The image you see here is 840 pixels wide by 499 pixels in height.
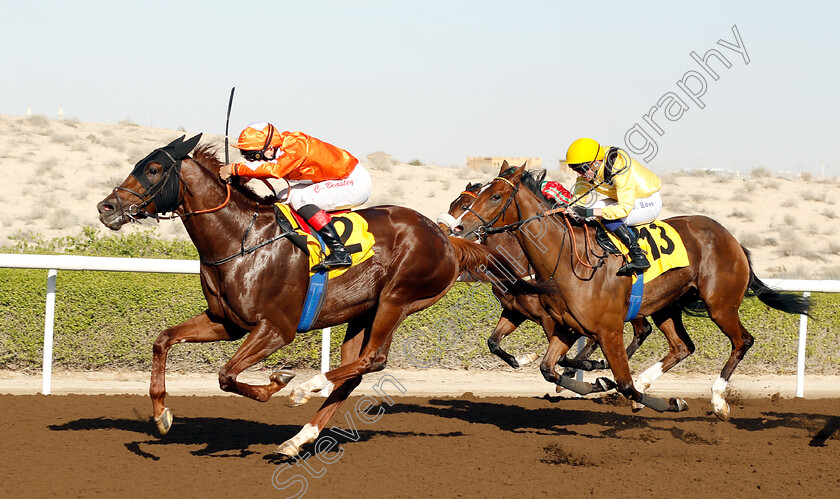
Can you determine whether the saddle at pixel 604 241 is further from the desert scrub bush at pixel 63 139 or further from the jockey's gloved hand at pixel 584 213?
the desert scrub bush at pixel 63 139

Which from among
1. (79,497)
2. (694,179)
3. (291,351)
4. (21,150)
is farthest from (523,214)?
(694,179)

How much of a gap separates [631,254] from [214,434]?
302 centimetres

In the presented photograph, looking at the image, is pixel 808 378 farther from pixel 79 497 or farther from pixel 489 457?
pixel 79 497

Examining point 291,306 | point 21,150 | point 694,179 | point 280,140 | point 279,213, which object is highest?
point 280,140

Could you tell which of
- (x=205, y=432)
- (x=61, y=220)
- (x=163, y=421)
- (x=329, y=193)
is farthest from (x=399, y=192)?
(x=163, y=421)

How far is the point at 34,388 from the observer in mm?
6742

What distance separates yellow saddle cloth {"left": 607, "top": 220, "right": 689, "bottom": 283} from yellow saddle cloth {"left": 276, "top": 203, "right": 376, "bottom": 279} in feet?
6.04

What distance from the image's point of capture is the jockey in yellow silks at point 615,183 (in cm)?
582

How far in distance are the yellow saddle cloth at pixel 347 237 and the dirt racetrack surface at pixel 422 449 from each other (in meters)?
1.15

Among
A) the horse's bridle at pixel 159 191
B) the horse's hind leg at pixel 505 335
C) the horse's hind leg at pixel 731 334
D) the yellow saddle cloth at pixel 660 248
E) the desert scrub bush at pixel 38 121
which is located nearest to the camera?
the horse's bridle at pixel 159 191

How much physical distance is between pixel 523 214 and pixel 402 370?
9.47 ft

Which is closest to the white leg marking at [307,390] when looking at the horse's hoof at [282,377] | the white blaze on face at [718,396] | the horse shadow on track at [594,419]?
the horse's hoof at [282,377]

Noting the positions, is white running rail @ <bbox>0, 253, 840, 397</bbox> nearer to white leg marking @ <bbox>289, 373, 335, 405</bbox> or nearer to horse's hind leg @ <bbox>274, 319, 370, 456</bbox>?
horse's hind leg @ <bbox>274, 319, 370, 456</bbox>

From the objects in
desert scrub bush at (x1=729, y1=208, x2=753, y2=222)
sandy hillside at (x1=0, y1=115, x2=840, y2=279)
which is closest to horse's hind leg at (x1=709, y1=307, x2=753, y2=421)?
sandy hillside at (x1=0, y1=115, x2=840, y2=279)
